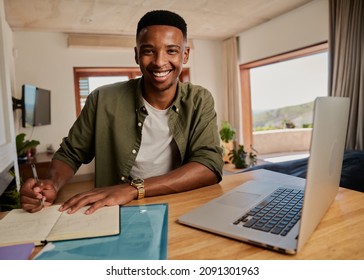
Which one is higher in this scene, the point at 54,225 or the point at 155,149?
the point at 155,149

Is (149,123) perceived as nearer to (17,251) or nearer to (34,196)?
(34,196)

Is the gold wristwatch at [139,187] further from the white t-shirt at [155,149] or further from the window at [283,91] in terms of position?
the window at [283,91]

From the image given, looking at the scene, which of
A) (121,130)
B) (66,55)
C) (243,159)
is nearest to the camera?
(121,130)

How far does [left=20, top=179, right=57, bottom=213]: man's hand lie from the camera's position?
79 centimetres

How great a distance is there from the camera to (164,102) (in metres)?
1.29

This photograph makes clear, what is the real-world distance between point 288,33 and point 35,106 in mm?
3732

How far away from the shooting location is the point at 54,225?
65 centimetres

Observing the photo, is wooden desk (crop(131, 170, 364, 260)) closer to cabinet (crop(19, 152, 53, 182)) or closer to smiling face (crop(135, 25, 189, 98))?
smiling face (crop(135, 25, 189, 98))

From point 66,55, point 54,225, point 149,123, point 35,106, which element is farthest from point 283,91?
point 54,225

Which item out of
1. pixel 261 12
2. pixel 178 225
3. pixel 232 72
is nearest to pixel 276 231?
pixel 178 225

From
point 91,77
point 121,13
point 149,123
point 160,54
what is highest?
point 121,13

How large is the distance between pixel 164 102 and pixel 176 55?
220 millimetres

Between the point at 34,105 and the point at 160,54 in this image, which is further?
the point at 34,105

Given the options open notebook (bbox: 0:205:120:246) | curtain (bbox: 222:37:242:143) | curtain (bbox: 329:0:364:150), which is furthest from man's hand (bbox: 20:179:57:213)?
curtain (bbox: 222:37:242:143)
